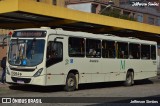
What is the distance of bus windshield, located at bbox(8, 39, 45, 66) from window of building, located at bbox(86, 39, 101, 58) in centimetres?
327

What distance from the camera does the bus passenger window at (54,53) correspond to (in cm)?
1694

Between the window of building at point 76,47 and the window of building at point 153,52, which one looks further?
the window of building at point 153,52

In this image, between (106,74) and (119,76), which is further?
(119,76)

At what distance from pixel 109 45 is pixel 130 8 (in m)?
82.5

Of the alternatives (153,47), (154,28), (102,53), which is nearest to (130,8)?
(154,28)

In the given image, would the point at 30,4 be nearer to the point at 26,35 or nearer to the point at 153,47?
the point at 26,35

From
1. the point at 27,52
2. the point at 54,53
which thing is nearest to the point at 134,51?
the point at 54,53

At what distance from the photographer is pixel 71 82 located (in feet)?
60.1

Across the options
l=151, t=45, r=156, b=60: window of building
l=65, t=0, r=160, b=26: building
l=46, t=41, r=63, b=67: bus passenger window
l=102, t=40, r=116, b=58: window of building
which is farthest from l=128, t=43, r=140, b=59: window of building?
l=65, t=0, r=160, b=26: building

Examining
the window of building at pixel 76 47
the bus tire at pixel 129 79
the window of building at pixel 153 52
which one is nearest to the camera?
the window of building at pixel 76 47

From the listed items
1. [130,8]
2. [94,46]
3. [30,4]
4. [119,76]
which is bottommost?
[119,76]

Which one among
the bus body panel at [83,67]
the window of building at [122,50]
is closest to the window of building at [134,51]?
the bus body panel at [83,67]

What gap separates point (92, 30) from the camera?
31.3 metres

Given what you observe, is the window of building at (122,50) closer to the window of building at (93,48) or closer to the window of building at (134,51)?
the window of building at (134,51)
